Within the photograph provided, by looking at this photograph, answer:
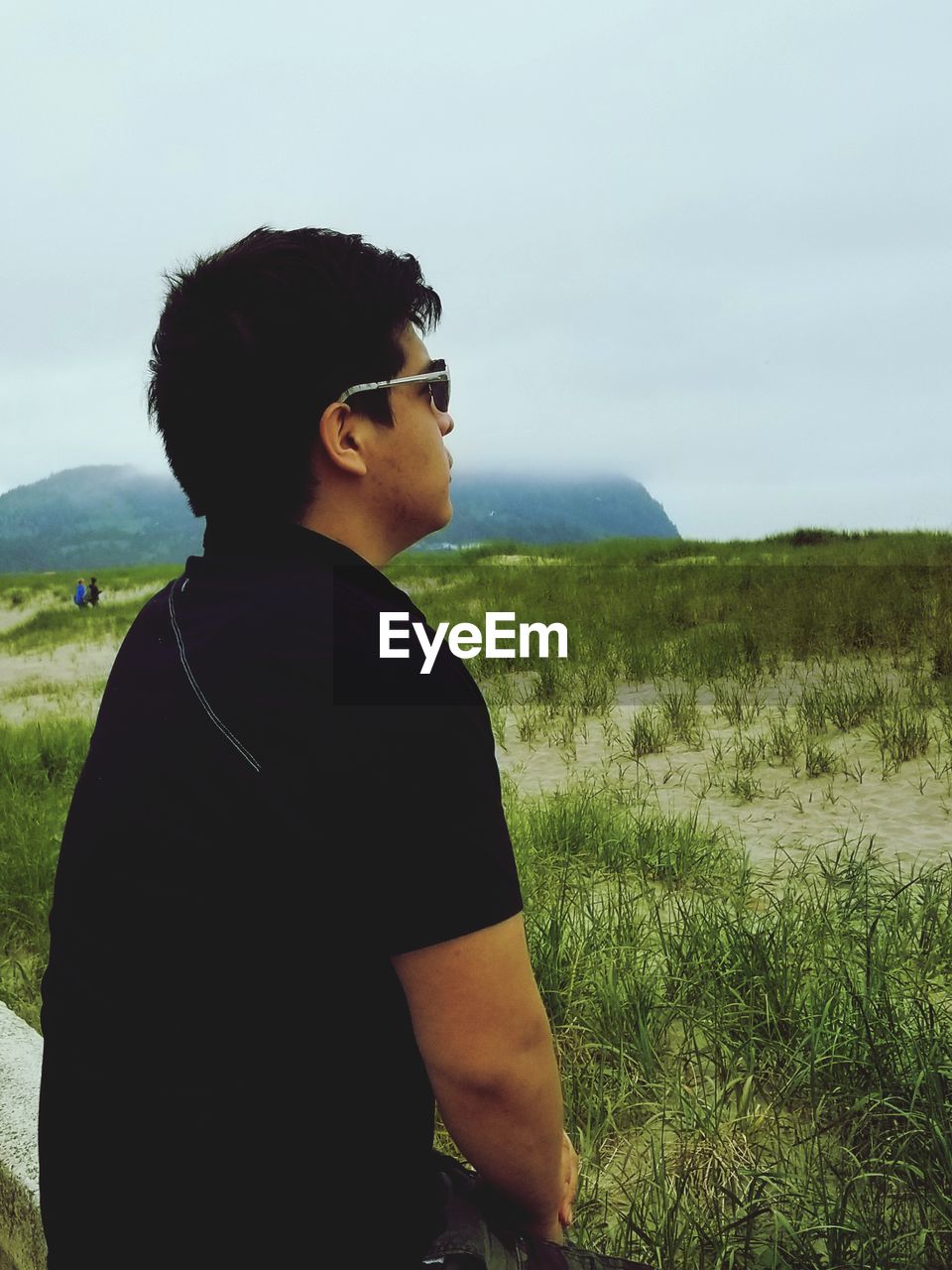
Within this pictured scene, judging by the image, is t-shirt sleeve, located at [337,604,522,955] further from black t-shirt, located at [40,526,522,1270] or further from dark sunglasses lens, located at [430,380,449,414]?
dark sunglasses lens, located at [430,380,449,414]

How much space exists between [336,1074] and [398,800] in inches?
12.6

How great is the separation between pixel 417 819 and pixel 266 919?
0.64 feet

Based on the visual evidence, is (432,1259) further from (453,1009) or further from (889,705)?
(889,705)

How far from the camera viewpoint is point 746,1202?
1.89m

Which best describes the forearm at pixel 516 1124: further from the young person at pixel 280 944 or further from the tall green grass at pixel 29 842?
the tall green grass at pixel 29 842

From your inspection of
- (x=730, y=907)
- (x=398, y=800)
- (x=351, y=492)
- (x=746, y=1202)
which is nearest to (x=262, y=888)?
(x=398, y=800)

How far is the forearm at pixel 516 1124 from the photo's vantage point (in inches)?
39.7

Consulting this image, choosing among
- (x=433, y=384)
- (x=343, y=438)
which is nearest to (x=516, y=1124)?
(x=343, y=438)

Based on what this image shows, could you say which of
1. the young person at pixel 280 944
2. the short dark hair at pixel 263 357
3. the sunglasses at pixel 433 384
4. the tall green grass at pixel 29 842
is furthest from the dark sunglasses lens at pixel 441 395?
the tall green grass at pixel 29 842

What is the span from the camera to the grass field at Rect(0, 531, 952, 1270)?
199 cm

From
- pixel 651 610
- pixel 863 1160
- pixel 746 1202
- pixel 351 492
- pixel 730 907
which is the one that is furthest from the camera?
pixel 651 610

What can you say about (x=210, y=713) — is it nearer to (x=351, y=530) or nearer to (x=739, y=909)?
(x=351, y=530)

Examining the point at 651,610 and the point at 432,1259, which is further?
the point at 651,610

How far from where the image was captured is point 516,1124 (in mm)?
1039
